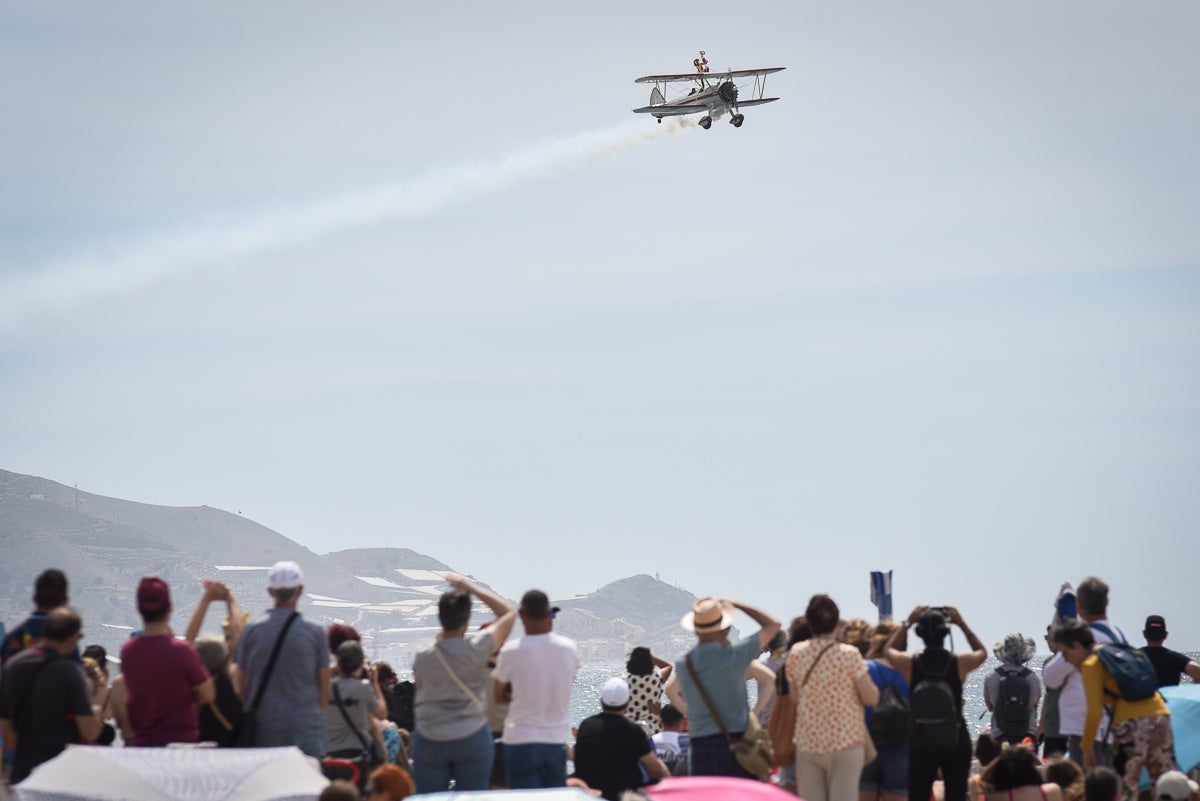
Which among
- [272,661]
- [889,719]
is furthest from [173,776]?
[889,719]

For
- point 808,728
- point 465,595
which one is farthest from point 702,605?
point 465,595

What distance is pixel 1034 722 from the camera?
14.2m

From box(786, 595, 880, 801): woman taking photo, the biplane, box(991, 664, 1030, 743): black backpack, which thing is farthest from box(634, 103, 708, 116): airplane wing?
box(786, 595, 880, 801): woman taking photo

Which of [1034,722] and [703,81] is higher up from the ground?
[703,81]

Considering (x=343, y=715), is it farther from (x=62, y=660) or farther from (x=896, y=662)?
(x=896, y=662)

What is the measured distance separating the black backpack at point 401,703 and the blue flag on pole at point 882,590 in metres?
4.28

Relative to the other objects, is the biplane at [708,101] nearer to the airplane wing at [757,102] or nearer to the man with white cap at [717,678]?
the airplane wing at [757,102]

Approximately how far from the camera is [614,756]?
11281mm

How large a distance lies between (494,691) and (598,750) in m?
0.98

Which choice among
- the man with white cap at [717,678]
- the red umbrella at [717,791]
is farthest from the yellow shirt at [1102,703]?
the red umbrella at [717,791]

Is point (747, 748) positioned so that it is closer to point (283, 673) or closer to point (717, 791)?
point (717, 791)

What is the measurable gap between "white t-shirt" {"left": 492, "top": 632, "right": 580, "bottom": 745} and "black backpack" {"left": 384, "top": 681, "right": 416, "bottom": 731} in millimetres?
3211

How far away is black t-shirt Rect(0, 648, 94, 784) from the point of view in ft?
30.9

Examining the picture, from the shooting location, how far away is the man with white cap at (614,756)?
36.9ft
